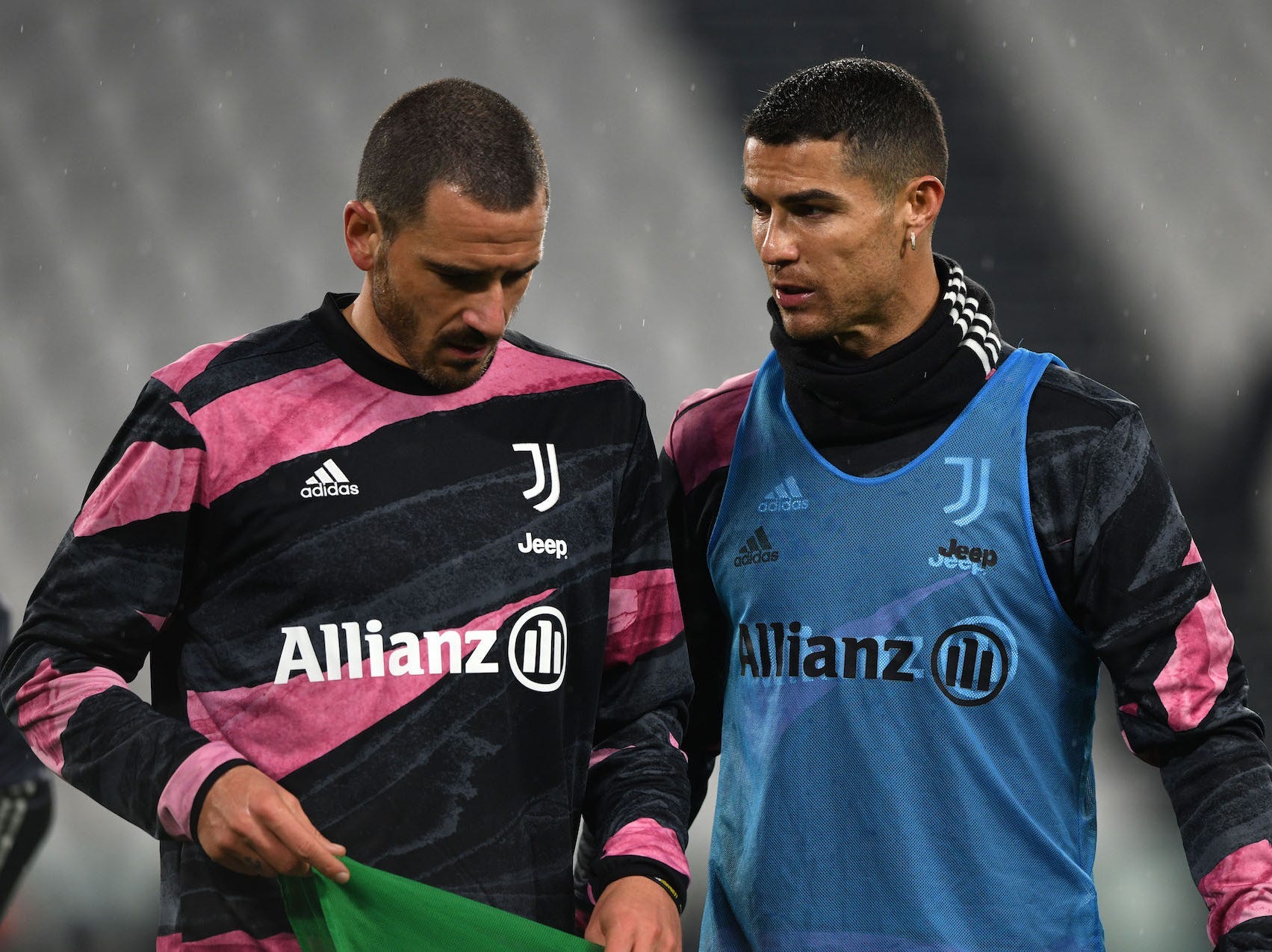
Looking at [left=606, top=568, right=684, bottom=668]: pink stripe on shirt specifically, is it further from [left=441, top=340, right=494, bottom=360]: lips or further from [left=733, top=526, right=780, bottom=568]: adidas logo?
[left=441, top=340, right=494, bottom=360]: lips

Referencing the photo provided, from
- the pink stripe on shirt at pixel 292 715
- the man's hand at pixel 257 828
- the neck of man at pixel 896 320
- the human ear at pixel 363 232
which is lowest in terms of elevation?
the man's hand at pixel 257 828

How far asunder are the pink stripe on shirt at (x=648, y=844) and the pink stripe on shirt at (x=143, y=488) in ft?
1.54

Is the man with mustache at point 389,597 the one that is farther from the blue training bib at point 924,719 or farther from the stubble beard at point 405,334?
the blue training bib at point 924,719

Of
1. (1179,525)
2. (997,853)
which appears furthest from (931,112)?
(997,853)

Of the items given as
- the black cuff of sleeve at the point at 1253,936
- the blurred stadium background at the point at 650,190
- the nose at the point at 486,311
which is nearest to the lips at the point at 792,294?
the nose at the point at 486,311

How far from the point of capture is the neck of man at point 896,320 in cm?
150

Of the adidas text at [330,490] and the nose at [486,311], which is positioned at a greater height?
the nose at [486,311]

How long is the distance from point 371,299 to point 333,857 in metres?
0.51

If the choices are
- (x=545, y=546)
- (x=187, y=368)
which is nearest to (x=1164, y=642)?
(x=545, y=546)

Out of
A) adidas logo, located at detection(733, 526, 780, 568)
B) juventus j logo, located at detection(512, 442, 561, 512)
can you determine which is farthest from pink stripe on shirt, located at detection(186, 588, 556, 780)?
adidas logo, located at detection(733, 526, 780, 568)

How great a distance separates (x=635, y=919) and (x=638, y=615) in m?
0.29

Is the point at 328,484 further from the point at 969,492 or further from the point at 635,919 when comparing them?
the point at 969,492

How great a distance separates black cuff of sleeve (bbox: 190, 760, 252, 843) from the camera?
1099mm

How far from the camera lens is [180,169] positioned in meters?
2.64
